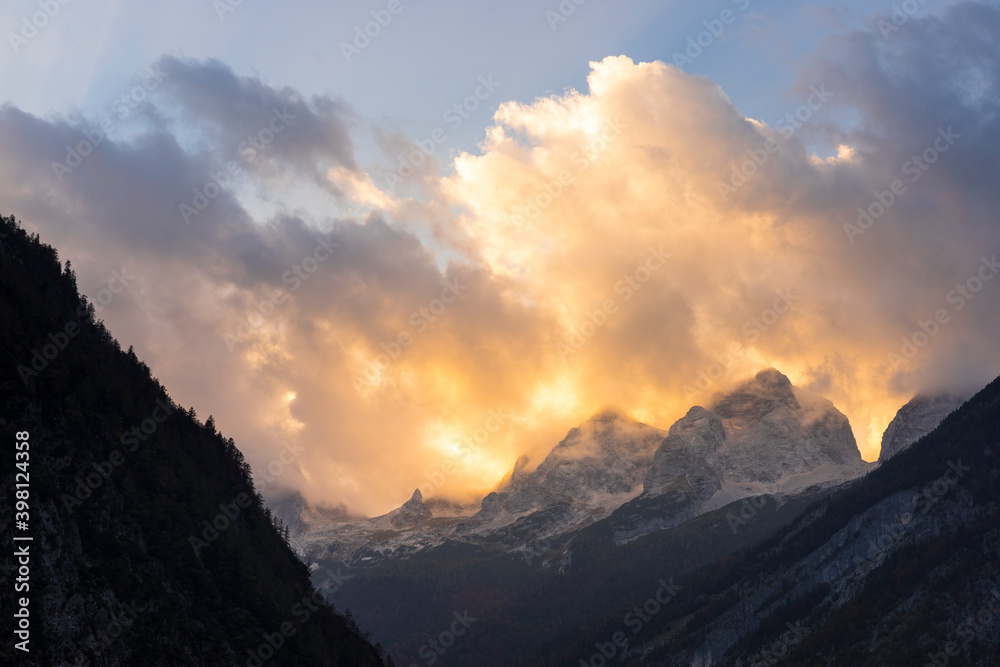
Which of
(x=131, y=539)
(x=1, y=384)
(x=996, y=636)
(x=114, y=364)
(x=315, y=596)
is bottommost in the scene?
(x=996, y=636)

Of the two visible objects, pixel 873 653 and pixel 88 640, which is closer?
pixel 88 640

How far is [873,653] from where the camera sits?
18762cm

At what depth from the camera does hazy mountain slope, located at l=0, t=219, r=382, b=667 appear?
78375 millimetres

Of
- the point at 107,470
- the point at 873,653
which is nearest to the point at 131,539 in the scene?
the point at 107,470

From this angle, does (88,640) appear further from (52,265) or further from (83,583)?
(52,265)

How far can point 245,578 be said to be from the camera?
11925 cm

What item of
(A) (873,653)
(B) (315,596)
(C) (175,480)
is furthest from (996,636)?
(C) (175,480)

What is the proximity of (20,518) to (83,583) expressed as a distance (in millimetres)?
11092

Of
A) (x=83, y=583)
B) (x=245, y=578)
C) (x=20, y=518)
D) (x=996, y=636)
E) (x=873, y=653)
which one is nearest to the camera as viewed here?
(x=20, y=518)

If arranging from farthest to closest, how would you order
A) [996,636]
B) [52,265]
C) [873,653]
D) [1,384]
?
1. [873,653]
2. [996,636]
3. [52,265]
4. [1,384]

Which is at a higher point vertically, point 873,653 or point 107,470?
point 107,470

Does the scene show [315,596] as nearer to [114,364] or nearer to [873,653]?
[114,364]

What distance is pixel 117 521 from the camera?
9581 cm

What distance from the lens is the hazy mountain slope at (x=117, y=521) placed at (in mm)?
78375
